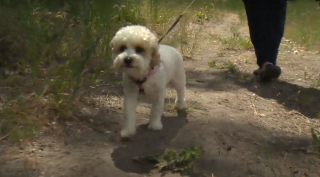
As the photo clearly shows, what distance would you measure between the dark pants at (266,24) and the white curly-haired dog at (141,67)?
1.33 meters

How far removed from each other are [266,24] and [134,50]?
2021 millimetres

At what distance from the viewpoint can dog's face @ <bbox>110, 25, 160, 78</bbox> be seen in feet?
10.6

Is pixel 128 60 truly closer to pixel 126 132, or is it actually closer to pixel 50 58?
pixel 126 132

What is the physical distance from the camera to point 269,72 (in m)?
4.87

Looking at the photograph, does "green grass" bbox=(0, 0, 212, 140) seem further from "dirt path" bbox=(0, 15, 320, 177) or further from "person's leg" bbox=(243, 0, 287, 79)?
"person's leg" bbox=(243, 0, 287, 79)

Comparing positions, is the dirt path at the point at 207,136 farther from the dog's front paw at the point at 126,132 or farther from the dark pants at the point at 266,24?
the dark pants at the point at 266,24

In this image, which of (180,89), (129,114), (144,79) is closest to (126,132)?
(129,114)

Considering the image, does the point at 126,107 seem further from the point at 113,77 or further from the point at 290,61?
the point at 290,61

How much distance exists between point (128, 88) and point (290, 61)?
319 centimetres

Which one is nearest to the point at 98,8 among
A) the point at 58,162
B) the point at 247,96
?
the point at 247,96

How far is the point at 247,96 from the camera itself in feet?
15.6

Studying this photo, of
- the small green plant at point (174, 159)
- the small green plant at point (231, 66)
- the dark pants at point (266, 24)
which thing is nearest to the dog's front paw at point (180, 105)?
the small green plant at point (174, 159)

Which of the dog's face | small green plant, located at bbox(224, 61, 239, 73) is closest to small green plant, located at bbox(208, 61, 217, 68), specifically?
small green plant, located at bbox(224, 61, 239, 73)

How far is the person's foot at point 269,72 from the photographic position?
4855mm
